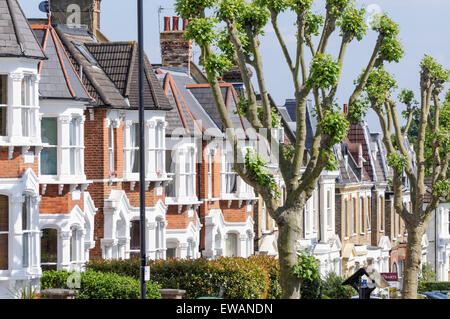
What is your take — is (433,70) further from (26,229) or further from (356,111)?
(26,229)

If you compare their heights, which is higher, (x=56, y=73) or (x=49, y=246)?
(x=56, y=73)

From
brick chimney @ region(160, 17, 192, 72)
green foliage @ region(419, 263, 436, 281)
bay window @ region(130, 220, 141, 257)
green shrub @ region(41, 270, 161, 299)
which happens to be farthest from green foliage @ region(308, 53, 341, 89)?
green foliage @ region(419, 263, 436, 281)

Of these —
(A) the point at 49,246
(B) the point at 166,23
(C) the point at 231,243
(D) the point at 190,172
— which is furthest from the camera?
(B) the point at 166,23

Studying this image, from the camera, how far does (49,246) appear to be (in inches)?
1106

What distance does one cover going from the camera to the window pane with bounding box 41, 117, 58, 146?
28.1 meters

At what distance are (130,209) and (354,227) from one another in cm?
2739

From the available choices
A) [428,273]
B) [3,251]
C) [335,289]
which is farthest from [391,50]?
[428,273]

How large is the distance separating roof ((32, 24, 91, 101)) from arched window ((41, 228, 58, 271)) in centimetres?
375

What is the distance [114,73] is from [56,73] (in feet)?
14.4
